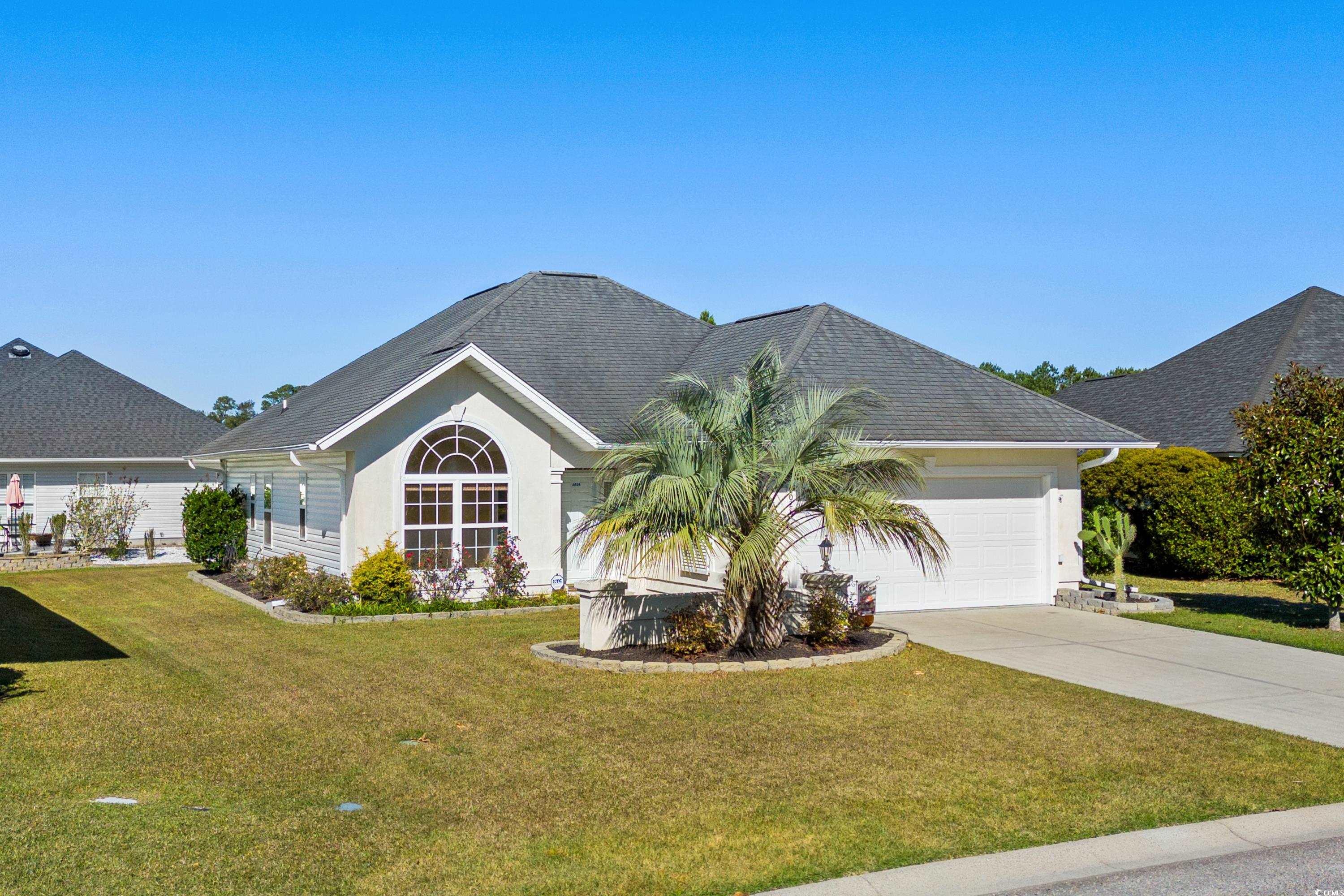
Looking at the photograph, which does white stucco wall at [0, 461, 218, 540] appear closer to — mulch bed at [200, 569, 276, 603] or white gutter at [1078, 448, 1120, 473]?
mulch bed at [200, 569, 276, 603]

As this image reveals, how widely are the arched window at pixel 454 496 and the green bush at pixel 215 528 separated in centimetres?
775

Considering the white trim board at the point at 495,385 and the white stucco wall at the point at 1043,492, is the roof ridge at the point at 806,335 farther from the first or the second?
the white trim board at the point at 495,385

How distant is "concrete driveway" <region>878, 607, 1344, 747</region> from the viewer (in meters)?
10.5

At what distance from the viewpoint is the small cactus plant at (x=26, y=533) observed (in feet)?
95.0

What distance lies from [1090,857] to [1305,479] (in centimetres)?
1132

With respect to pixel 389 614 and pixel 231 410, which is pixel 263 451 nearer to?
pixel 389 614

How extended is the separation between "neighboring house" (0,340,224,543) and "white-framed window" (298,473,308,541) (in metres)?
14.1

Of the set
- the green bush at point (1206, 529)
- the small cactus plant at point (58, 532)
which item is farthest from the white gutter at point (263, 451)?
the green bush at point (1206, 529)

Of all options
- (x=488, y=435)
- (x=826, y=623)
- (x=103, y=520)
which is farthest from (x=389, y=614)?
(x=103, y=520)

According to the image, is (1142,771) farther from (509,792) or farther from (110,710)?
(110,710)

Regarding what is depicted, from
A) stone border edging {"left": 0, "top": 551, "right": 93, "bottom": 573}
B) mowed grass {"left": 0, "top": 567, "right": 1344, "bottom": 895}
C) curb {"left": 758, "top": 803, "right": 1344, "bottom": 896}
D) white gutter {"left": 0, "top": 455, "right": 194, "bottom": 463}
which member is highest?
white gutter {"left": 0, "top": 455, "right": 194, "bottom": 463}

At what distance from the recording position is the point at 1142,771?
27.0 feet

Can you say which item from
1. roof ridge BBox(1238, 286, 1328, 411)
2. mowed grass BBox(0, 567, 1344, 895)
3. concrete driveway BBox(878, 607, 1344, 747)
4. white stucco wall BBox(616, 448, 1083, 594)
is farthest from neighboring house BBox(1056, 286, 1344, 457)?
mowed grass BBox(0, 567, 1344, 895)

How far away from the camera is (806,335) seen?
20.0 m
